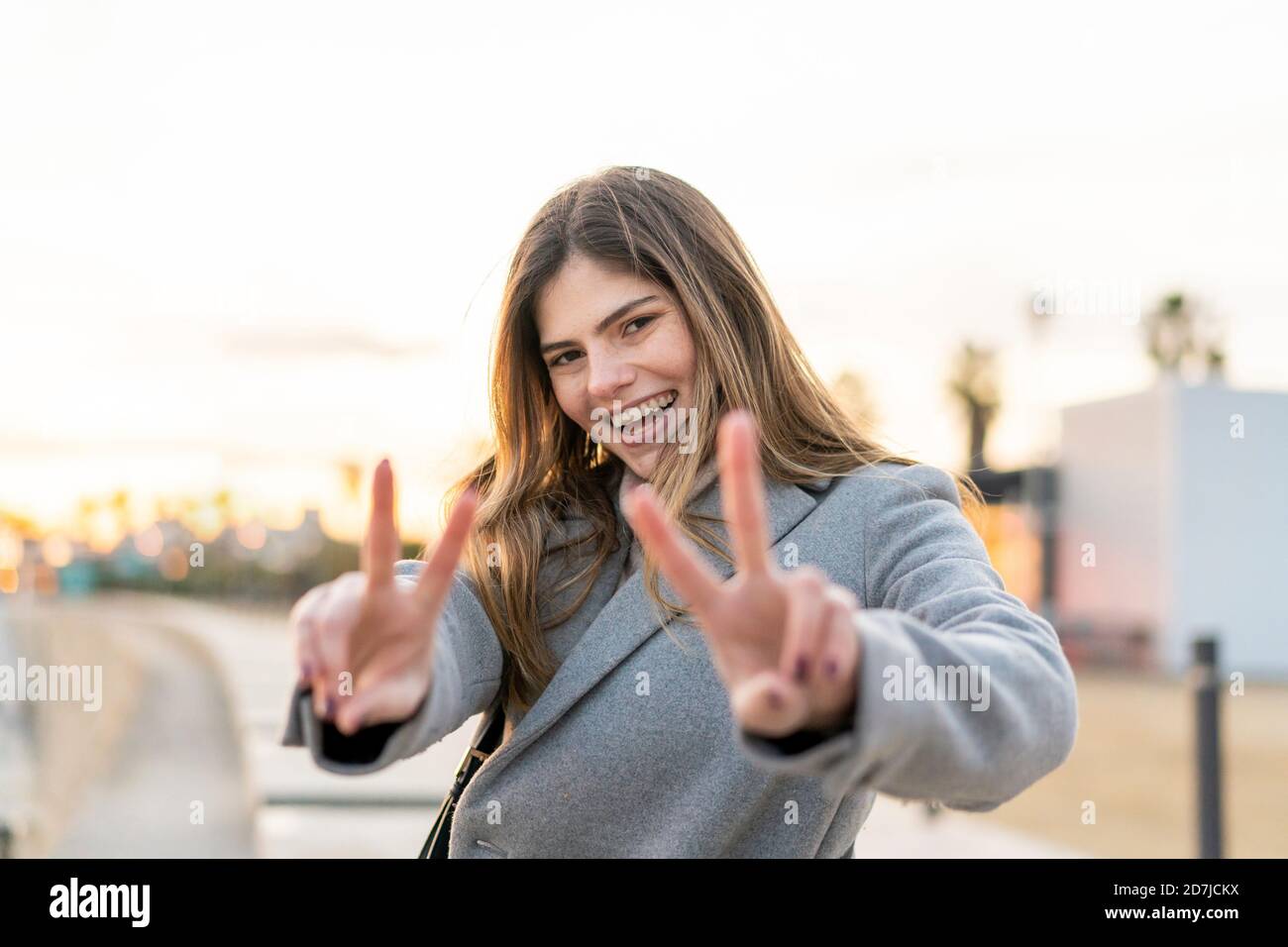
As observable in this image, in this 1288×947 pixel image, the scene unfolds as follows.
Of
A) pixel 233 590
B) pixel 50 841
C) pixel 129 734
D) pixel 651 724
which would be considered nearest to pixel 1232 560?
pixel 129 734

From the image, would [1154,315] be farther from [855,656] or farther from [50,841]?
[855,656]

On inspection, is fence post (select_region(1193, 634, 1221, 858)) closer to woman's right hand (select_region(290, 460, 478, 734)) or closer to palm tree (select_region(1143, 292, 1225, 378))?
woman's right hand (select_region(290, 460, 478, 734))

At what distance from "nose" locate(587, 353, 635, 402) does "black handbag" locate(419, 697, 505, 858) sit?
0.53 metres

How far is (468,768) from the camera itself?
79.3 inches

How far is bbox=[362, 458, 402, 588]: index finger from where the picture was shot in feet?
4.29

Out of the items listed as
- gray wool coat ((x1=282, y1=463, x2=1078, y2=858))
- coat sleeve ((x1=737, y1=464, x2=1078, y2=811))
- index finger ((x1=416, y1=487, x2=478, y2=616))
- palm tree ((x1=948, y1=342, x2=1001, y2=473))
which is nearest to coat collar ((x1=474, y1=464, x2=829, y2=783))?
gray wool coat ((x1=282, y1=463, x2=1078, y2=858))

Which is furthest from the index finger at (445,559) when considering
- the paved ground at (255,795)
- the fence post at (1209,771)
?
the fence post at (1209,771)

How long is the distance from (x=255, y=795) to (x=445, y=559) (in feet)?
20.5

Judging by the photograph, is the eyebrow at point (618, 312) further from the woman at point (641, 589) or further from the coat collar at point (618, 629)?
the coat collar at point (618, 629)

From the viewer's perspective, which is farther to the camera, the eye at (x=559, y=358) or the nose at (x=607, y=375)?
the eye at (x=559, y=358)

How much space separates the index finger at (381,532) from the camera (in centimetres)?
131

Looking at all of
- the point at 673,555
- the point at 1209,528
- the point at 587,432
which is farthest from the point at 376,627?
the point at 1209,528

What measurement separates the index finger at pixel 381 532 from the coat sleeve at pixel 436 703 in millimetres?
176
